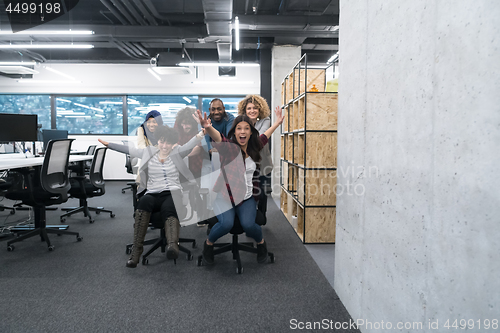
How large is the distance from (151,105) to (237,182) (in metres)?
5.92

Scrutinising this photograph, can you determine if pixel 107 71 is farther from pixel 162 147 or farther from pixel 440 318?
pixel 440 318

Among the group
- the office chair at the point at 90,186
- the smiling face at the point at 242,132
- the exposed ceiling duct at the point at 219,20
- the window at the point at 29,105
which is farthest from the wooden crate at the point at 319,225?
the window at the point at 29,105

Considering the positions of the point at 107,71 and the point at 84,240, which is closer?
the point at 84,240

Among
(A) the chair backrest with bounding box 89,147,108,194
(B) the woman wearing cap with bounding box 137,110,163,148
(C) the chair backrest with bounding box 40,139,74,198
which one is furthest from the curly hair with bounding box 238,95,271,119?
(A) the chair backrest with bounding box 89,147,108,194

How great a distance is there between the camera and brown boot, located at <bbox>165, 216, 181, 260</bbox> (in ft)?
7.09

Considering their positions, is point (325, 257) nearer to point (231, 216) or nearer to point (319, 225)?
point (319, 225)

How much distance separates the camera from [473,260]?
805mm

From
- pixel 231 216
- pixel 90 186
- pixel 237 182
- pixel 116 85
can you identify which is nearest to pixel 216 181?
pixel 237 182

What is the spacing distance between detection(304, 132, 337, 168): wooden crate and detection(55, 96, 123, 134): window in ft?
19.7

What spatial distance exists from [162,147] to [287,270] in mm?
1459

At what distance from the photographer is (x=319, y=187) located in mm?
2854

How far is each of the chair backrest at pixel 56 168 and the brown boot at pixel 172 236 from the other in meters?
1.35

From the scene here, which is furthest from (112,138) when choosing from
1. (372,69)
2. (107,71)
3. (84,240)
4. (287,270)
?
(372,69)

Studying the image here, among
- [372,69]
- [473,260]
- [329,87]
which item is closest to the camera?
[473,260]
